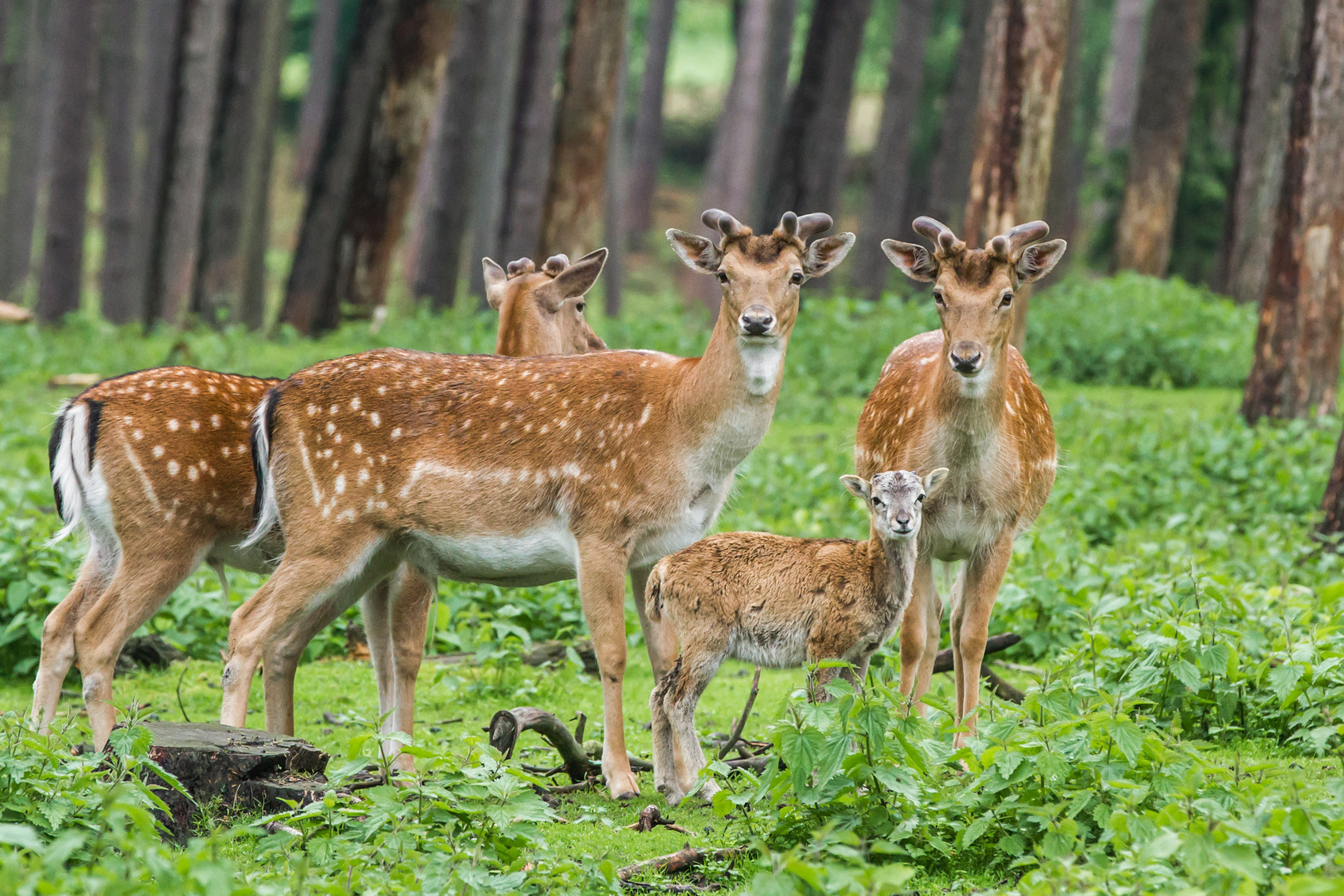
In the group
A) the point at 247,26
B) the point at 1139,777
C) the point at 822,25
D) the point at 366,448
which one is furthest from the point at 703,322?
the point at 1139,777

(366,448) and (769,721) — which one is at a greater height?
(366,448)

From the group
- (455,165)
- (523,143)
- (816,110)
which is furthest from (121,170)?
(816,110)

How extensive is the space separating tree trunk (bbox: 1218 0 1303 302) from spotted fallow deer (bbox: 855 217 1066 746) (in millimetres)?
11704

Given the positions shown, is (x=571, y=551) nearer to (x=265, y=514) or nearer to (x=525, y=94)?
(x=265, y=514)

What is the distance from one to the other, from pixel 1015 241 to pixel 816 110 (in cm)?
1494

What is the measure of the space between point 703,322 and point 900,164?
1146 centimetres

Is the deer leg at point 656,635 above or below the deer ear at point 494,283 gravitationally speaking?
below

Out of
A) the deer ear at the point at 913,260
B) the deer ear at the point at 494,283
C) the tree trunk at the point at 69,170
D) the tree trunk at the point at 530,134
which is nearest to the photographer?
the deer ear at the point at 913,260

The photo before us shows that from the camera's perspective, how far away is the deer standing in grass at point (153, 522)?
7203 mm

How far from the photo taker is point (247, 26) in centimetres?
2194

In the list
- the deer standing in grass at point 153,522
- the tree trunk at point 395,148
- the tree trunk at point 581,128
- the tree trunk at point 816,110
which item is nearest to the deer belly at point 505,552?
the deer standing in grass at point 153,522

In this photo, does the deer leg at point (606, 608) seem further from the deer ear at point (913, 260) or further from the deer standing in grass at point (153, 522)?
the deer ear at point (913, 260)

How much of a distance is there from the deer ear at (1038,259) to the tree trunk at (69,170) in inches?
787

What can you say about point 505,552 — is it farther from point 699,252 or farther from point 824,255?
point 824,255
